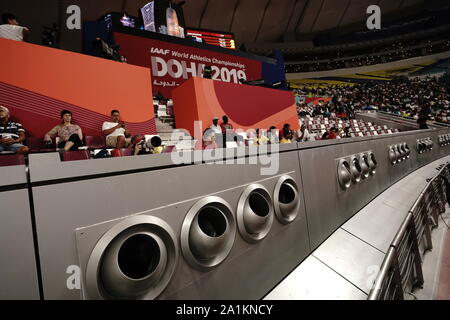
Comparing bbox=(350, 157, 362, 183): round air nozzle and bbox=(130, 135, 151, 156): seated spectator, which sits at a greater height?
bbox=(130, 135, 151, 156): seated spectator

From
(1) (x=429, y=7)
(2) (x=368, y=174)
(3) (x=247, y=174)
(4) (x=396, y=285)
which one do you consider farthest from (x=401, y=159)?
(1) (x=429, y=7)

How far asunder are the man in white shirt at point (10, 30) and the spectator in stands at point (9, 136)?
1.48 meters

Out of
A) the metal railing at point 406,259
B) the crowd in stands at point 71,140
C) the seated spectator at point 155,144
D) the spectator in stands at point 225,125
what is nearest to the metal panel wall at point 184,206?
the metal railing at point 406,259

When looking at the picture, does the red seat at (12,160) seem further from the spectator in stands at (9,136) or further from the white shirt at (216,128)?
the white shirt at (216,128)

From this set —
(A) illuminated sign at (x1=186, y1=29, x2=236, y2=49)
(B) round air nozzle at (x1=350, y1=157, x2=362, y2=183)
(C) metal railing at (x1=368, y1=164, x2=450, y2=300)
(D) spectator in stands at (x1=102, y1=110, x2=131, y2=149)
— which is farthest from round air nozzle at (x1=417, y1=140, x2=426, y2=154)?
(A) illuminated sign at (x1=186, y1=29, x2=236, y2=49)

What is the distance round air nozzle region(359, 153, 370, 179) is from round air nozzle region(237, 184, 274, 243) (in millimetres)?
1516

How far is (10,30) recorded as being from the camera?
3.48 m

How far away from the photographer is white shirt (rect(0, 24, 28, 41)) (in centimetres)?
346

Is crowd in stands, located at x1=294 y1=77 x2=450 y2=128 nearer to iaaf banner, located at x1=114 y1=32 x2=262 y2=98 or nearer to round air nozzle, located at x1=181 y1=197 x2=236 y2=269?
iaaf banner, located at x1=114 y1=32 x2=262 y2=98

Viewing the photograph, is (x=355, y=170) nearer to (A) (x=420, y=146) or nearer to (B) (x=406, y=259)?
(B) (x=406, y=259)

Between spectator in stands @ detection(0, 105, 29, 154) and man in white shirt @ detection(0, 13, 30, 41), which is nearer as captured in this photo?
spectator in stands @ detection(0, 105, 29, 154)

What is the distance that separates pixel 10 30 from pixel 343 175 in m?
5.24


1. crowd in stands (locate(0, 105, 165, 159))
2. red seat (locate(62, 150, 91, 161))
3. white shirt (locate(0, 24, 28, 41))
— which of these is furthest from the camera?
white shirt (locate(0, 24, 28, 41))

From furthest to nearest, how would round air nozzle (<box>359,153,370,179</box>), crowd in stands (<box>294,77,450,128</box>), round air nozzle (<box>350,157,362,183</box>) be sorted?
crowd in stands (<box>294,77,450,128</box>) < round air nozzle (<box>359,153,370,179</box>) < round air nozzle (<box>350,157,362,183</box>)
